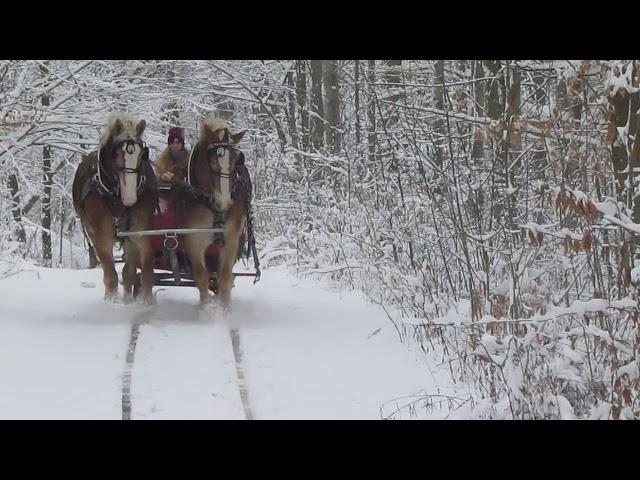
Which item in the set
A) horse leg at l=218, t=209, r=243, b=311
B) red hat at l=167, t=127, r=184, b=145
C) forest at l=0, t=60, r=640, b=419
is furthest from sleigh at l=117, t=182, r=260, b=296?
forest at l=0, t=60, r=640, b=419

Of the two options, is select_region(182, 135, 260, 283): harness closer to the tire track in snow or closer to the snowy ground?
the snowy ground

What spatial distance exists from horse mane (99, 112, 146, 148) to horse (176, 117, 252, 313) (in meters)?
0.65

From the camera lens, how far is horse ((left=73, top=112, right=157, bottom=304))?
1009 centimetres

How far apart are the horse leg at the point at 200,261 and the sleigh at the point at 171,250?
0.11 metres

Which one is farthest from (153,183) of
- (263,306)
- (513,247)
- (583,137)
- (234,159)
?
(583,137)

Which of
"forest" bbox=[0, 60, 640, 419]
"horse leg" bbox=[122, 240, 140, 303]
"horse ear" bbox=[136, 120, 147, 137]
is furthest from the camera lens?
"horse leg" bbox=[122, 240, 140, 303]

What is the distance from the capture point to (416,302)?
770 cm

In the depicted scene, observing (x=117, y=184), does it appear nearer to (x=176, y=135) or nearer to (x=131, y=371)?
(x=176, y=135)

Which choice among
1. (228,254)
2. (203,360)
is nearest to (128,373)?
(203,360)

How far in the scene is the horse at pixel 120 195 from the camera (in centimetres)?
1009

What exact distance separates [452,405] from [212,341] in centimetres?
300

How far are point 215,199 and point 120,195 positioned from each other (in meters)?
1.02

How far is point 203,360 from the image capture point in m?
8.12
